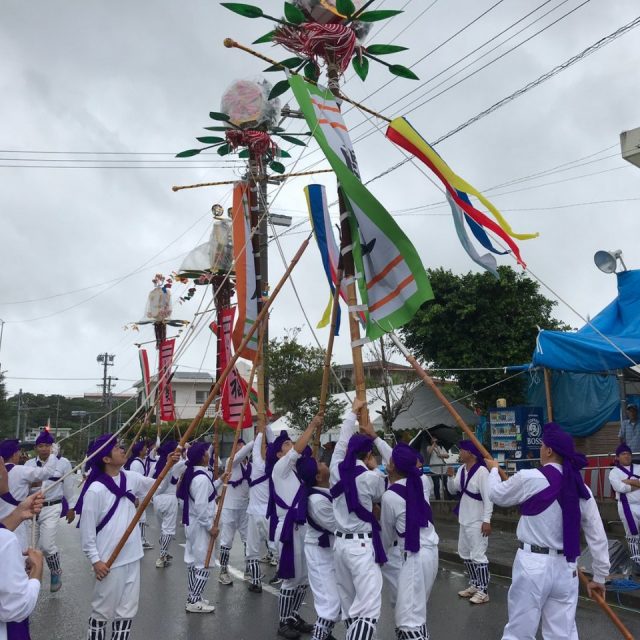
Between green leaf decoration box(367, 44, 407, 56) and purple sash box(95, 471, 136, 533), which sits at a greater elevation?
green leaf decoration box(367, 44, 407, 56)

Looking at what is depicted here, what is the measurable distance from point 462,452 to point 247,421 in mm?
4610

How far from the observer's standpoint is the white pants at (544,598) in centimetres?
467

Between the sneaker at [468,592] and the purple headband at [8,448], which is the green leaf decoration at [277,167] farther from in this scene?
the sneaker at [468,592]

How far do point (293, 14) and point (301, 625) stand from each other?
20.2 feet

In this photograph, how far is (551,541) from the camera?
4.75 metres

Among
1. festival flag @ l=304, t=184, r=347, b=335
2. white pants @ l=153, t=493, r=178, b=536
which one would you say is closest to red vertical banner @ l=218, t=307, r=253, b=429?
white pants @ l=153, t=493, r=178, b=536

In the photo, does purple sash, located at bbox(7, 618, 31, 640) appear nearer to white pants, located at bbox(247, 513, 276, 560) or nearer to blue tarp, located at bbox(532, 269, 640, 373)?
white pants, located at bbox(247, 513, 276, 560)

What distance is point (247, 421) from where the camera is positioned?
1172 cm

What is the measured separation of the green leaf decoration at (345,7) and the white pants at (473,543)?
591 centimetres

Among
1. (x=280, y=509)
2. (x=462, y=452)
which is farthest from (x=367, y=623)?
(x=462, y=452)

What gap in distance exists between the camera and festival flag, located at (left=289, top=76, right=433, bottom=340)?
5.89 metres

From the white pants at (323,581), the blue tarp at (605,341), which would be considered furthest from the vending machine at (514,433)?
the white pants at (323,581)

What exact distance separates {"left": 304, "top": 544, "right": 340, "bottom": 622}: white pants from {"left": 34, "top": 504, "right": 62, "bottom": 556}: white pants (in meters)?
4.41

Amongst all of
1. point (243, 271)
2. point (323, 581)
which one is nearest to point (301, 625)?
point (323, 581)
